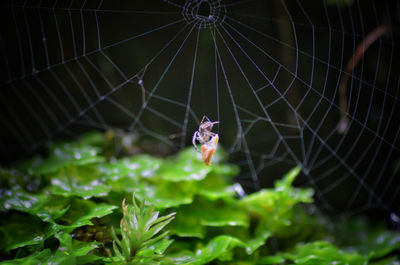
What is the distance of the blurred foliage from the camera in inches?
36.0

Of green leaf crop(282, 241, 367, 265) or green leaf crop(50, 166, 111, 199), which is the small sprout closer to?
green leaf crop(50, 166, 111, 199)

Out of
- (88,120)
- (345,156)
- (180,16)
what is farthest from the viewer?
(88,120)

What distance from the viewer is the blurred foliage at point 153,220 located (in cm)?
92

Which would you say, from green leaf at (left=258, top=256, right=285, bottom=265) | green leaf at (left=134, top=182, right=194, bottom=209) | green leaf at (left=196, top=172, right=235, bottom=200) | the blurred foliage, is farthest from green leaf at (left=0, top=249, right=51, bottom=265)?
green leaf at (left=258, top=256, right=285, bottom=265)

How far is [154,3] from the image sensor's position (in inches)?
65.2

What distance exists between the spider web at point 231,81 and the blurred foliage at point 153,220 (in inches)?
12.4

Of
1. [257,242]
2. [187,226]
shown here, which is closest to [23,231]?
[187,226]

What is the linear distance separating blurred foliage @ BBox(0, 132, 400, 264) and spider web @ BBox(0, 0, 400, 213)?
316mm

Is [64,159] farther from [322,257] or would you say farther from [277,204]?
[322,257]

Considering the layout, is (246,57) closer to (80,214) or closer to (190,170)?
(190,170)

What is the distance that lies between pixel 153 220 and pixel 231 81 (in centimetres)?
103

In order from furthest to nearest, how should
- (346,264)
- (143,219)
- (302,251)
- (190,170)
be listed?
(190,170) → (302,251) → (346,264) → (143,219)

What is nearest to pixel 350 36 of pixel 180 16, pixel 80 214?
pixel 180 16

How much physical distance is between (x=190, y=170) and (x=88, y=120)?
3.15ft
